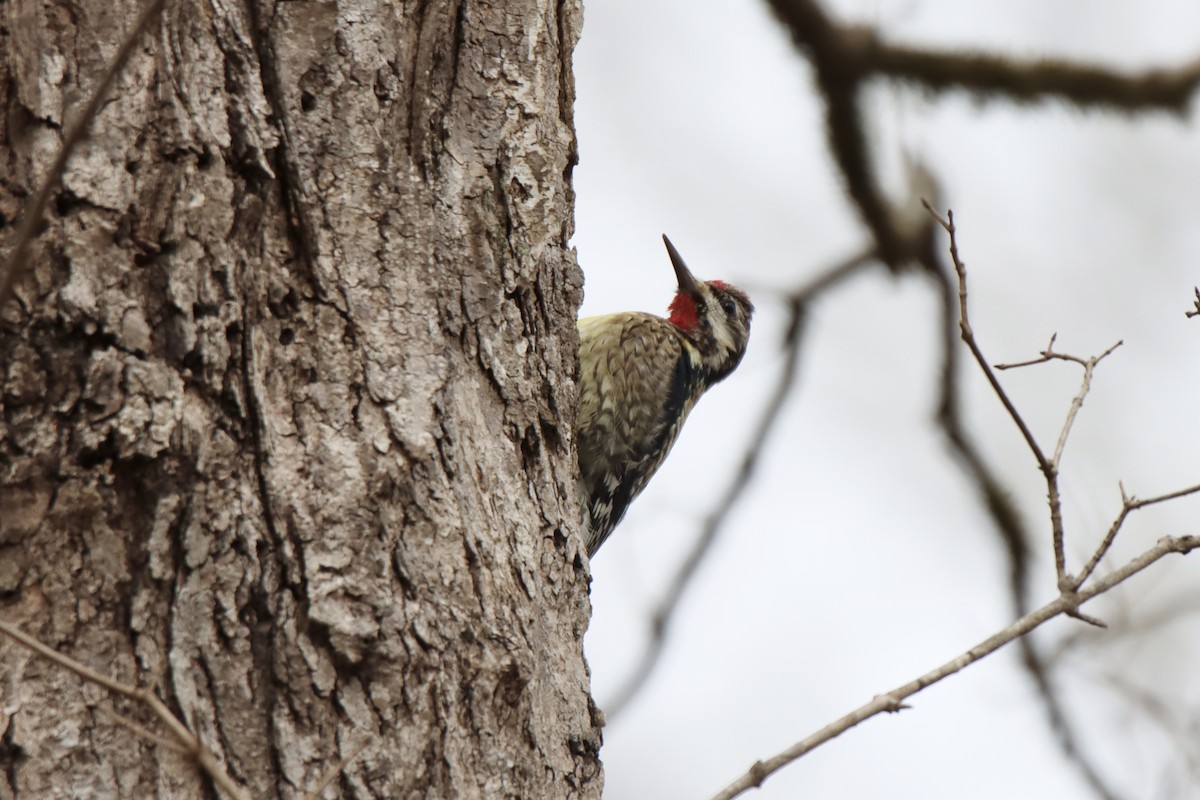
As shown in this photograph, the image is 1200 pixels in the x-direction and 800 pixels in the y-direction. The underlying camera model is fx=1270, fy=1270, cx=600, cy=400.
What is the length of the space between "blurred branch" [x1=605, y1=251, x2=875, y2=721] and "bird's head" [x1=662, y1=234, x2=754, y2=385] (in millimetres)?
249

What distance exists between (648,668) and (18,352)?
13.6 ft

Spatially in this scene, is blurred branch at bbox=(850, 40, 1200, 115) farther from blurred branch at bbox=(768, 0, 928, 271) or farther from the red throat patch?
the red throat patch

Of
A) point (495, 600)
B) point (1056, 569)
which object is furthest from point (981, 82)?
point (495, 600)

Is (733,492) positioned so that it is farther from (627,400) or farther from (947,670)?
(947,670)

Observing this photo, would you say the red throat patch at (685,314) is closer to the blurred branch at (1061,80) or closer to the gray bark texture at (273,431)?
the blurred branch at (1061,80)

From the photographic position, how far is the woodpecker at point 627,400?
442cm

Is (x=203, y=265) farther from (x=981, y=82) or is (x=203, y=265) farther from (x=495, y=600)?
(x=981, y=82)

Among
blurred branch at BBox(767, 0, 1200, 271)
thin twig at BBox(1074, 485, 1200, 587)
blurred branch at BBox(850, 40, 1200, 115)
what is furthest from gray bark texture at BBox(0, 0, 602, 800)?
blurred branch at BBox(850, 40, 1200, 115)

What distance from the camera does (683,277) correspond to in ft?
17.8

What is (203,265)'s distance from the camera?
77.6 inches

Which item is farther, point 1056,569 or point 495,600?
point 1056,569

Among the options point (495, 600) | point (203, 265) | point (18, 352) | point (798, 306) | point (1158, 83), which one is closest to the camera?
point (18, 352)

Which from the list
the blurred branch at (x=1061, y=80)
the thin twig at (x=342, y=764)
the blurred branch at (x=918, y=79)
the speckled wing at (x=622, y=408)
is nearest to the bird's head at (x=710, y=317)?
the speckled wing at (x=622, y=408)

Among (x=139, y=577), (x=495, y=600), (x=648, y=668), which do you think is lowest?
(x=139, y=577)
